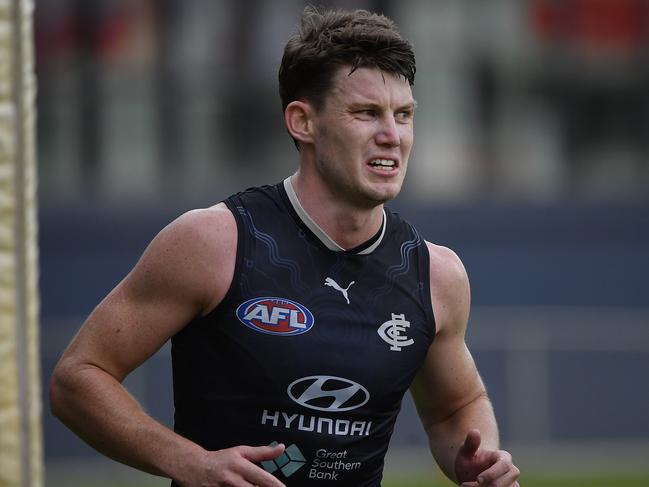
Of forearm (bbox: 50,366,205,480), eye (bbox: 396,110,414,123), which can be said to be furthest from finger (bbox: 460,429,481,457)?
eye (bbox: 396,110,414,123)

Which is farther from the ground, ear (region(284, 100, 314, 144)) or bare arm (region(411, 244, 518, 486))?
ear (region(284, 100, 314, 144))

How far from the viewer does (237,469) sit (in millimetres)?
3971

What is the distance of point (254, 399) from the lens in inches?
175

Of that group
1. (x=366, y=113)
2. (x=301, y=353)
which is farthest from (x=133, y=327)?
(x=366, y=113)

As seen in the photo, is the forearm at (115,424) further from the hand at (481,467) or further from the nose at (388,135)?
the nose at (388,135)

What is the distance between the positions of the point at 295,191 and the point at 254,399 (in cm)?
77

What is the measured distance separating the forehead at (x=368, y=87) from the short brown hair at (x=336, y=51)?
19mm

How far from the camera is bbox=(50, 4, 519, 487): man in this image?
172 inches

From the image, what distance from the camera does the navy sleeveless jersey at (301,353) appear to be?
444cm

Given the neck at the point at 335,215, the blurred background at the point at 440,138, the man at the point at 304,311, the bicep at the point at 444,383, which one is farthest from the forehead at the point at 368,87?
the blurred background at the point at 440,138

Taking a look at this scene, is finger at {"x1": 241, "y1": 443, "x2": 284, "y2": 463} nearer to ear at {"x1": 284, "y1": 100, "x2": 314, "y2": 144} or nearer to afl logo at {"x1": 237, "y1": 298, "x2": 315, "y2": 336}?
afl logo at {"x1": 237, "y1": 298, "x2": 315, "y2": 336}

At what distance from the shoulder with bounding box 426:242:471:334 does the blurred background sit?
37.7 ft

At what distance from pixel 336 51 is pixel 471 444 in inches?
54.7

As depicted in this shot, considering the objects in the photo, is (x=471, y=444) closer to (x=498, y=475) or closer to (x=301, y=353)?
(x=498, y=475)
